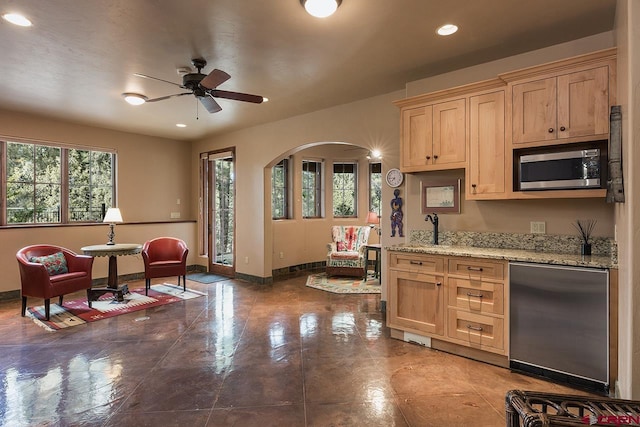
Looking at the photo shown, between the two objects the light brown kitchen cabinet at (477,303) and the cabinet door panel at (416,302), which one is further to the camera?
the cabinet door panel at (416,302)

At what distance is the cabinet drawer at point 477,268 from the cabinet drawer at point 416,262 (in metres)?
0.12

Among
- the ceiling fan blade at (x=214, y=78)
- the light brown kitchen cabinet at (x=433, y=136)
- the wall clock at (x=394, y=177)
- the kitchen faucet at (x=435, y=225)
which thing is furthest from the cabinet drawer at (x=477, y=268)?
the ceiling fan blade at (x=214, y=78)

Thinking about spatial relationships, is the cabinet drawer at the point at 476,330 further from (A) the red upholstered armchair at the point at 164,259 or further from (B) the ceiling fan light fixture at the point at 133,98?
(B) the ceiling fan light fixture at the point at 133,98

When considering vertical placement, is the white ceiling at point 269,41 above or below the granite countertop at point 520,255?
above

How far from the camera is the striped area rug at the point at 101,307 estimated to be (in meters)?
4.00

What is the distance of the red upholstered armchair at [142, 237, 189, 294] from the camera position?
5195 millimetres

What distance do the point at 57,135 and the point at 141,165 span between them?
Answer: 1.38 metres

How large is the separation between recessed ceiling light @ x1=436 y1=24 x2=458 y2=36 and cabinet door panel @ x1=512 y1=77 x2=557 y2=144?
750 mm

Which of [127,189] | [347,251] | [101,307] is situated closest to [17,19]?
[101,307]

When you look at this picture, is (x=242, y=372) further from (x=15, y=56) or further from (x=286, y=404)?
(x=15, y=56)

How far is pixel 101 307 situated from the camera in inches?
179

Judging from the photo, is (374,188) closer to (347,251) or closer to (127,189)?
(347,251)

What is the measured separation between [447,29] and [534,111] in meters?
1.01

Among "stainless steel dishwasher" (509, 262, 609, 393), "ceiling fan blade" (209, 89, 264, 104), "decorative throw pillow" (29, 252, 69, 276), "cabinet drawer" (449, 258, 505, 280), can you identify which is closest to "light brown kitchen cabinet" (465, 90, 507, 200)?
"cabinet drawer" (449, 258, 505, 280)
